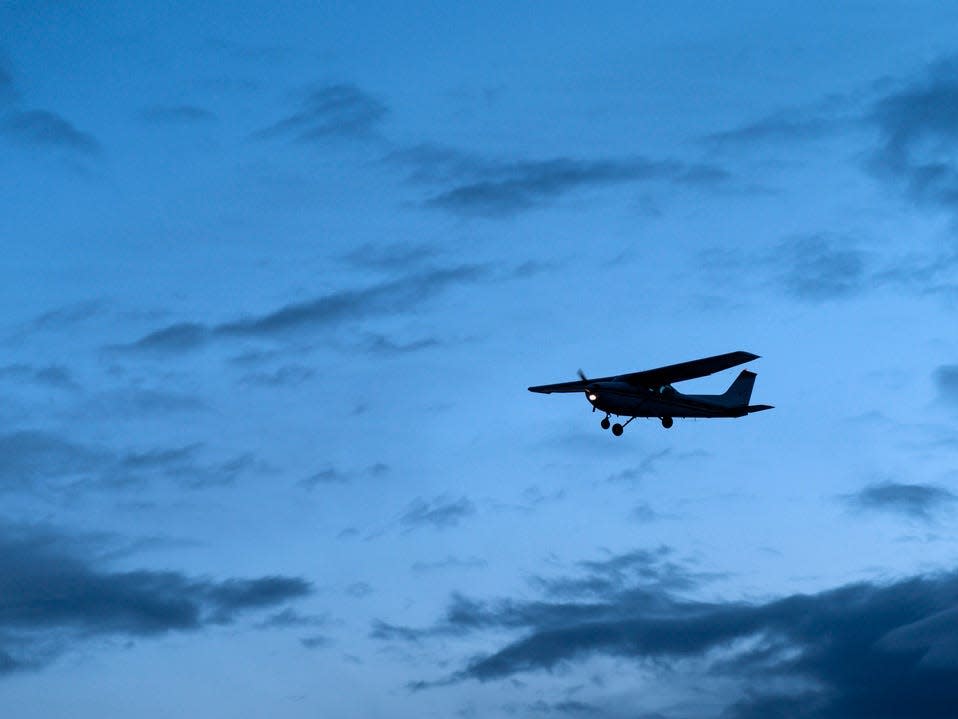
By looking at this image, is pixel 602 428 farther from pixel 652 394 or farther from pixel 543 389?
pixel 543 389

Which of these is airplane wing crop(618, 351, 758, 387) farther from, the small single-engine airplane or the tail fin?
the tail fin

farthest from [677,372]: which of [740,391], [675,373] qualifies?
[740,391]

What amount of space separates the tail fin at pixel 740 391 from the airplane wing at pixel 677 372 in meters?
6.67

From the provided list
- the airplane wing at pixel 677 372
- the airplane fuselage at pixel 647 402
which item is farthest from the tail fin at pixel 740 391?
the airplane wing at pixel 677 372

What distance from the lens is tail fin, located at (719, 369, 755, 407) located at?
97.8 metres

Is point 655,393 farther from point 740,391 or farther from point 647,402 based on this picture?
point 740,391

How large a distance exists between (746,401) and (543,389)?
42.6 feet

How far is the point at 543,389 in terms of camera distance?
99750 millimetres

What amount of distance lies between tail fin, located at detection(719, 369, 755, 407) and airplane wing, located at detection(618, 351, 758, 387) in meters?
6.67

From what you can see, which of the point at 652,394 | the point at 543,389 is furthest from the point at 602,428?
the point at 543,389

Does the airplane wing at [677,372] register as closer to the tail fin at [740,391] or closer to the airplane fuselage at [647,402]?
the airplane fuselage at [647,402]

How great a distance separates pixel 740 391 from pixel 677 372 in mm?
10531

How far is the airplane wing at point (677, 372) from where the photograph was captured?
89.3 m

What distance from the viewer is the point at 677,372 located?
90.9 m
